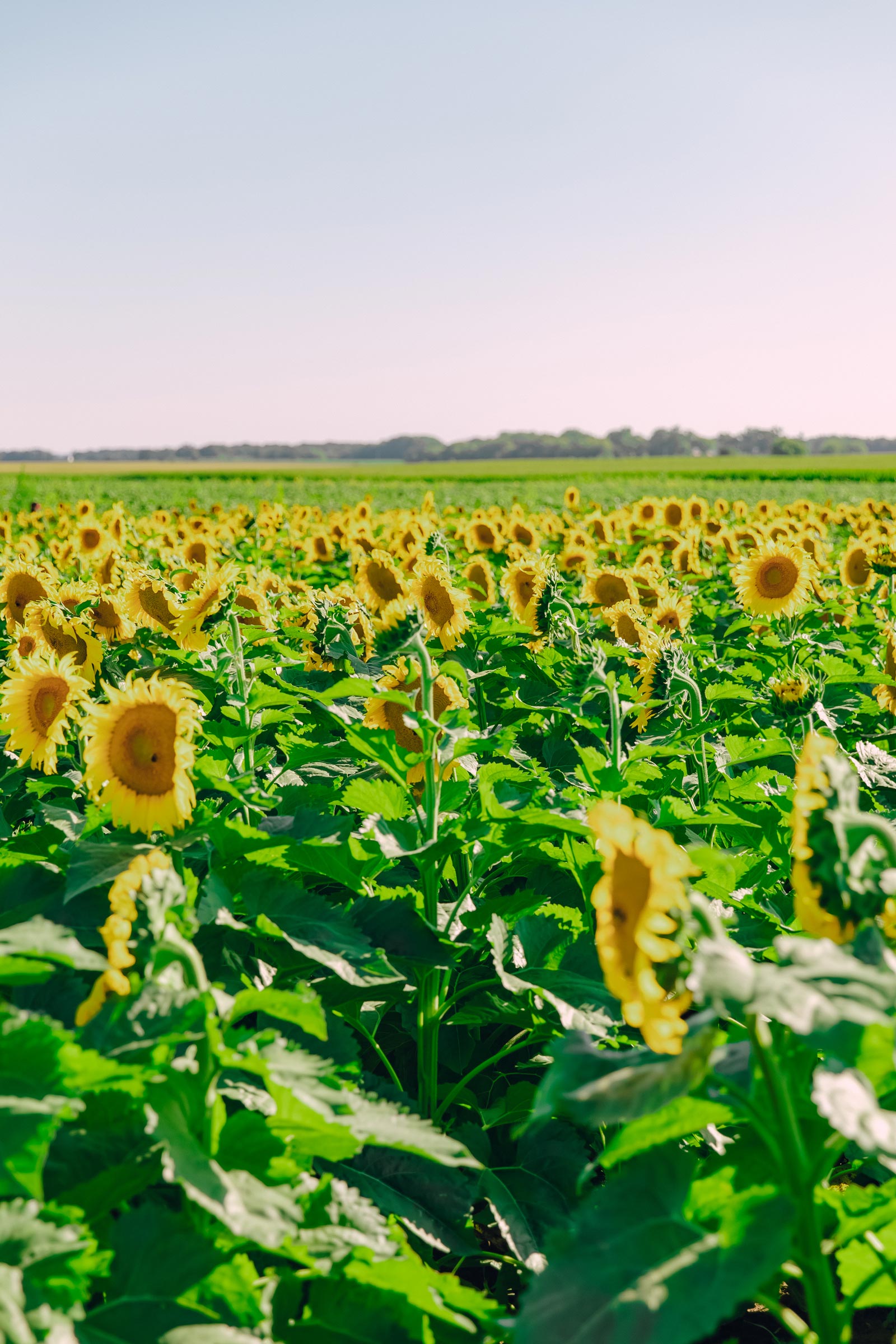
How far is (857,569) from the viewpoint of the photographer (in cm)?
674

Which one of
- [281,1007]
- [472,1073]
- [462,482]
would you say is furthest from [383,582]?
[462,482]

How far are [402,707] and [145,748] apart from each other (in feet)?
3.61

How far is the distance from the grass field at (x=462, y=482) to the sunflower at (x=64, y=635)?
1181 centimetres

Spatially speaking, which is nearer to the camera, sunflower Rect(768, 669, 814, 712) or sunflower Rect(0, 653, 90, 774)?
sunflower Rect(0, 653, 90, 774)

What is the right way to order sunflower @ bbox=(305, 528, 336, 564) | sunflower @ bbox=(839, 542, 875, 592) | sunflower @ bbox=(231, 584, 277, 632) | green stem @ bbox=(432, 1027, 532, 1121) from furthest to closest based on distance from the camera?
sunflower @ bbox=(305, 528, 336, 564), sunflower @ bbox=(839, 542, 875, 592), sunflower @ bbox=(231, 584, 277, 632), green stem @ bbox=(432, 1027, 532, 1121)

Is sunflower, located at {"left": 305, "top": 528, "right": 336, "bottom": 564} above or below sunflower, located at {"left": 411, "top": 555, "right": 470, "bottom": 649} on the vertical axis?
above

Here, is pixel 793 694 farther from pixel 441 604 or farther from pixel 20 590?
pixel 20 590

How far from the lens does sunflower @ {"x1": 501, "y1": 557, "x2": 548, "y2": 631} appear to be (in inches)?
183

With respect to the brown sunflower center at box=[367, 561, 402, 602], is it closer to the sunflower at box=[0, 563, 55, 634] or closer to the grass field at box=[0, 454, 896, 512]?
the sunflower at box=[0, 563, 55, 634]

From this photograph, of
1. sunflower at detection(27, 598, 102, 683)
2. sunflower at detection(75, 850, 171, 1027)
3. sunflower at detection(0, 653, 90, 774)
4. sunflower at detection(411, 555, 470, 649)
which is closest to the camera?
sunflower at detection(75, 850, 171, 1027)

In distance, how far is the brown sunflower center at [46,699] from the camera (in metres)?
2.88

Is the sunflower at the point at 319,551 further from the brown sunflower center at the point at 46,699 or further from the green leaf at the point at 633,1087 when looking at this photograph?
the green leaf at the point at 633,1087

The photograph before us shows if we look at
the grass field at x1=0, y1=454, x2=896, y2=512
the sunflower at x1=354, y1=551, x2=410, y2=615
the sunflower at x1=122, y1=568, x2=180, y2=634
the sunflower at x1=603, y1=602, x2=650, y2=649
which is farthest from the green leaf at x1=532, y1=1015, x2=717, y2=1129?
the grass field at x1=0, y1=454, x2=896, y2=512

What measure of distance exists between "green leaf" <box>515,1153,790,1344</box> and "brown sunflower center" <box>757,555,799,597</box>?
396 cm
